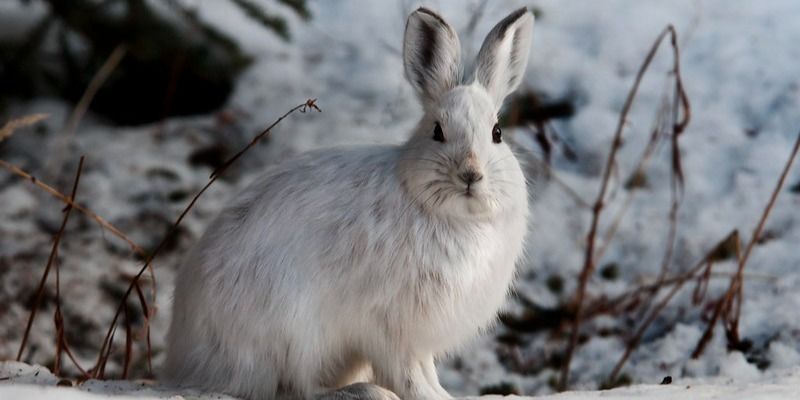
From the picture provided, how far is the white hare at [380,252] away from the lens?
2.94 metres

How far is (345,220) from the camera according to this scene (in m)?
3.00

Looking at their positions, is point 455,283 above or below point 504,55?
below

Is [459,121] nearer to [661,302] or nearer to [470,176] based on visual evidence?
[470,176]

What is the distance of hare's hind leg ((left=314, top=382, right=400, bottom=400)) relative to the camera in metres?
2.96

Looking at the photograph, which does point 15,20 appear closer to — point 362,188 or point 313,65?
point 313,65

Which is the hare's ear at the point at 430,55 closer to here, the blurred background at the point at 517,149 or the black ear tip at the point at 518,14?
the black ear tip at the point at 518,14

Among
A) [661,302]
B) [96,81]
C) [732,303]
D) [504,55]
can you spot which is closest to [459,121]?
[504,55]

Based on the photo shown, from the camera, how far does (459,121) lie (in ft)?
9.61

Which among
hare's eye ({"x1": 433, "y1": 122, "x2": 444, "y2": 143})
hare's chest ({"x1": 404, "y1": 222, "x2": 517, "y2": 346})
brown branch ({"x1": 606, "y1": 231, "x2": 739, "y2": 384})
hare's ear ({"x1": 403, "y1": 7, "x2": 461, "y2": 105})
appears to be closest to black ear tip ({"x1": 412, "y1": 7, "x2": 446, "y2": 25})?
hare's ear ({"x1": 403, "y1": 7, "x2": 461, "y2": 105})

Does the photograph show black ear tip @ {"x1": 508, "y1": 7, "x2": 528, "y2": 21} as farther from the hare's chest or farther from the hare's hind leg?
the hare's hind leg

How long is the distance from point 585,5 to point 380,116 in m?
1.51

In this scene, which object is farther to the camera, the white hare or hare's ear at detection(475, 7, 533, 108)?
hare's ear at detection(475, 7, 533, 108)

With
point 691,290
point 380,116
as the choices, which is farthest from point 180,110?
point 691,290

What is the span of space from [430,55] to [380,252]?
627mm
